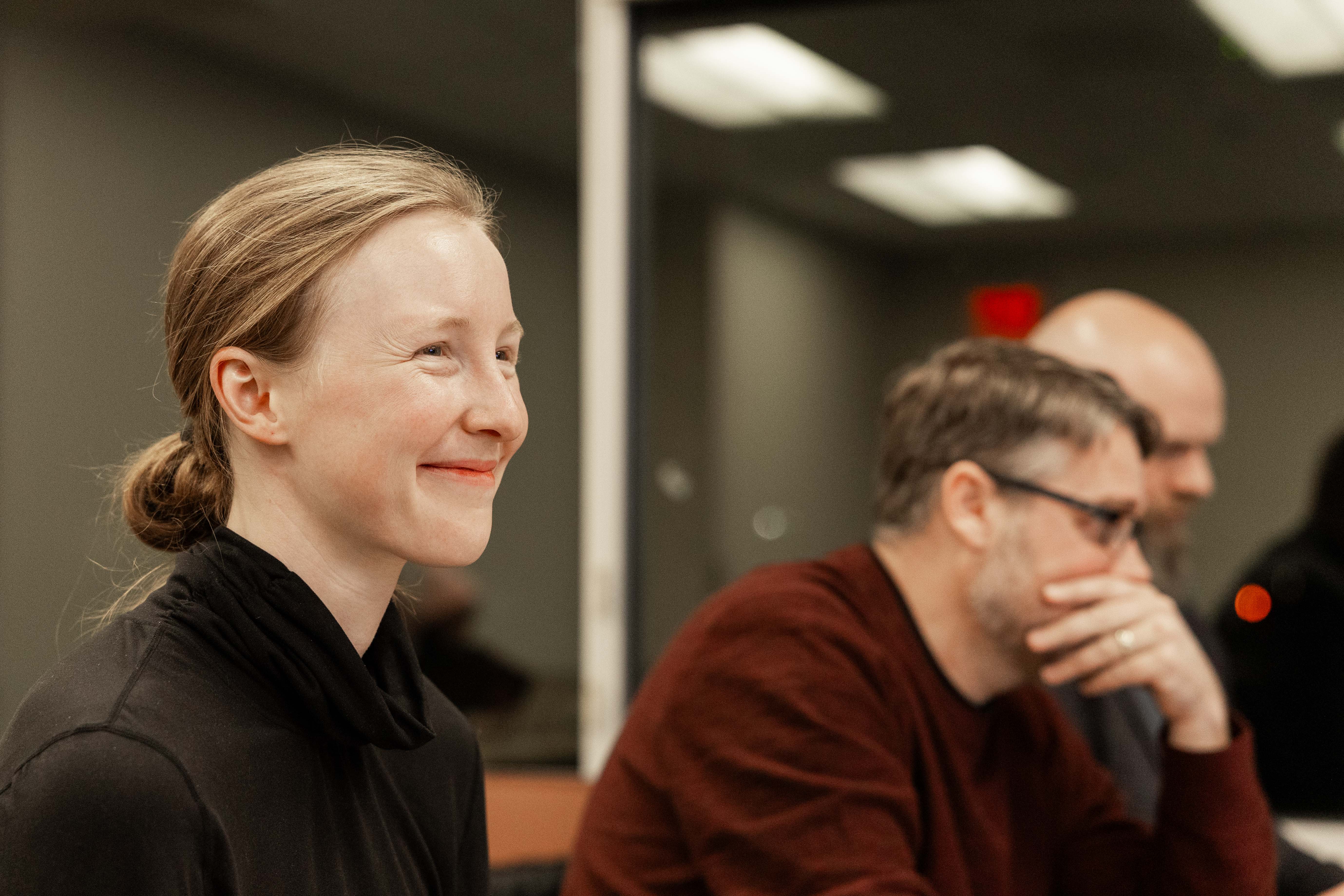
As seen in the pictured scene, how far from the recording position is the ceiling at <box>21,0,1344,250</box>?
8.50ft

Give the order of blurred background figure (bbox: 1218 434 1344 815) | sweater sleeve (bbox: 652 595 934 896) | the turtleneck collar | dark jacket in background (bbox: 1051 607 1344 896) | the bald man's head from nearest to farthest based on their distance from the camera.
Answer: the turtleneck collar, sweater sleeve (bbox: 652 595 934 896), dark jacket in background (bbox: 1051 607 1344 896), the bald man's head, blurred background figure (bbox: 1218 434 1344 815)

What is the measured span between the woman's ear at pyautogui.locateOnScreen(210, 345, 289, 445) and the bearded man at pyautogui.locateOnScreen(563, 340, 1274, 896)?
66 cm

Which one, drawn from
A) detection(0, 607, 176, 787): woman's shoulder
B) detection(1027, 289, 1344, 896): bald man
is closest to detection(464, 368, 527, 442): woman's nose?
detection(0, 607, 176, 787): woman's shoulder

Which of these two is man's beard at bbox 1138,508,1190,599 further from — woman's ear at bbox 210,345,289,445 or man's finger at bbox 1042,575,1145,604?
woman's ear at bbox 210,345,289,445

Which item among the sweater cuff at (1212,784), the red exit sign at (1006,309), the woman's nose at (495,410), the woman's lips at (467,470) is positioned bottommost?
the sweater cuff at (1212,784)

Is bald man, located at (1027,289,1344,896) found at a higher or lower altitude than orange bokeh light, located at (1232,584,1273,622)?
higher

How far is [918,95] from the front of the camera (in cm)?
282

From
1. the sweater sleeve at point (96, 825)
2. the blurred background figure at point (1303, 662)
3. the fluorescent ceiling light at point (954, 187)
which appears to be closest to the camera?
the sweater sleeve at point (96, 825)

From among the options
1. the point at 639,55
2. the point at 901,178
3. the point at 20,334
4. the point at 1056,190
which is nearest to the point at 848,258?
the point at 901,178

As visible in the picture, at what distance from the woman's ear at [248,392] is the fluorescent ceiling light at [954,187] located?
218cm

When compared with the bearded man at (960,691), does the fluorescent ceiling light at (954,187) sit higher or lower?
higher

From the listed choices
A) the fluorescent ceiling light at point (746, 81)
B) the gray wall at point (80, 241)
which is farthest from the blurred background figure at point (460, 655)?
the fluorescent ceiling light at point (746, 81)

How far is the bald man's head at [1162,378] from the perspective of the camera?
231 centimetres

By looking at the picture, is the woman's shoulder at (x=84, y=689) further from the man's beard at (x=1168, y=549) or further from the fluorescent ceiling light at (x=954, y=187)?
the fluorescent ceiling light at (x=954, y=187)
